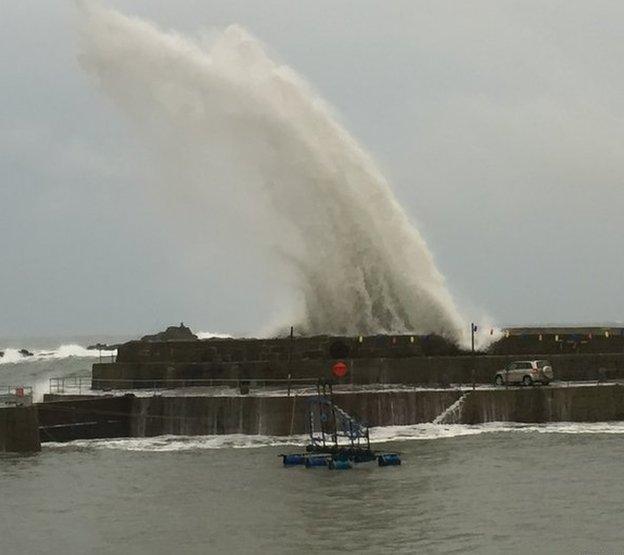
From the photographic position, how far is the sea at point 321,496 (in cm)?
2498

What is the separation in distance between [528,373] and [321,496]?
16.4 metres

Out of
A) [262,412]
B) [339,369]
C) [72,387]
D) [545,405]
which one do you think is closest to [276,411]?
[262,412]

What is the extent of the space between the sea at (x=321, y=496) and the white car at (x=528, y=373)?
3.64 meters

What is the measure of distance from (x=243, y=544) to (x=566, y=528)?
6.66m

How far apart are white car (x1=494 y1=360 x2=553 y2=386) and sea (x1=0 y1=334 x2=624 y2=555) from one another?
11.9 feet

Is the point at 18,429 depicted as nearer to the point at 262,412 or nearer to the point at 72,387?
the point at 262,412

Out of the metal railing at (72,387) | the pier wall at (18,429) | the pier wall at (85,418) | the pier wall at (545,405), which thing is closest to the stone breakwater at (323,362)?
the metal railing at (72,387)

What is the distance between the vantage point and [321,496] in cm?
2978

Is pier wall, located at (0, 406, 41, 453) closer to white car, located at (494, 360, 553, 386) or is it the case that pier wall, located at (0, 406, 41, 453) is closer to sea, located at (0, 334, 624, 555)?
sea, located at (0, 334, 624, 555)

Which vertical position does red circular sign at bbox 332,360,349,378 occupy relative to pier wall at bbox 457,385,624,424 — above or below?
above

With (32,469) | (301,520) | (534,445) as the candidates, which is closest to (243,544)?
(301,520)

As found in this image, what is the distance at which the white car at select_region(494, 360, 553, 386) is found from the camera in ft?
145

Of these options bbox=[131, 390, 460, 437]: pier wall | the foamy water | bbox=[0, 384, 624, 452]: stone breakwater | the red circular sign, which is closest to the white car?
bbox=[0, 384, 624, 452]: stone breakwater

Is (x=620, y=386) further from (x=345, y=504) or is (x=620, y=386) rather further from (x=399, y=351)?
(x=345, y=504)
